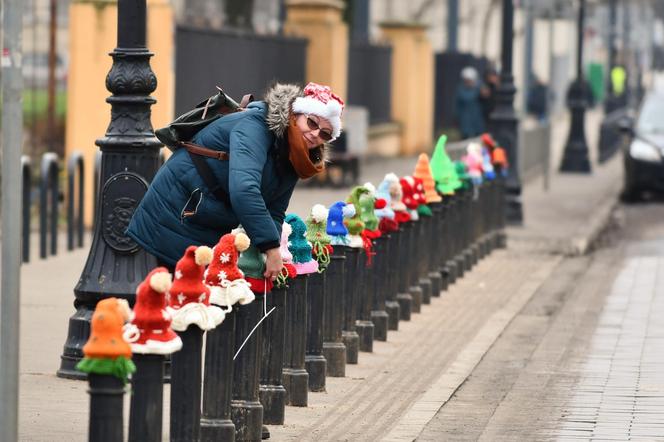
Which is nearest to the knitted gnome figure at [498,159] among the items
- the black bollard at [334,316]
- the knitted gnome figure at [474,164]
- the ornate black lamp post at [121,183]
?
the knitted gnome figure at [474,164]

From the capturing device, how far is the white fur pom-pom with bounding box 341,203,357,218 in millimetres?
9901

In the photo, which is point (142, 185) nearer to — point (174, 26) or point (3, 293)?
point (3, 293)

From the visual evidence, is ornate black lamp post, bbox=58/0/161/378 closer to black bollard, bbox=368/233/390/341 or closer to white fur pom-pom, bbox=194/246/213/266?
black bollard, bbox=368/233/390/341

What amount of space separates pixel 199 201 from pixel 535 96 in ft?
143

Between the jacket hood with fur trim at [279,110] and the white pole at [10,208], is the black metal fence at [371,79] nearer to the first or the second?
the jacket hood with fur trim at [279,110]

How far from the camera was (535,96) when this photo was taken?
50719mm

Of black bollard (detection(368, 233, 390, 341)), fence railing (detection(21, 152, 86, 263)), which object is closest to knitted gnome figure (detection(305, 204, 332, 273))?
black bollard (detection(368, 233, 390, 341))

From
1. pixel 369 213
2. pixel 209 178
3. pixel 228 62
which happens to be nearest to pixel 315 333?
pixel 369 213

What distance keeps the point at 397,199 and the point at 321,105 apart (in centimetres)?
426

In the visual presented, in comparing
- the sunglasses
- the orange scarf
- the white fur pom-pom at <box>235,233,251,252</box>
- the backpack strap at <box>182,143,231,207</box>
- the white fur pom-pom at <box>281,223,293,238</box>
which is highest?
the sunglasses

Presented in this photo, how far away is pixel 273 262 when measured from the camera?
299 inches

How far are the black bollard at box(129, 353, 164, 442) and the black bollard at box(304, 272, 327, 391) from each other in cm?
288

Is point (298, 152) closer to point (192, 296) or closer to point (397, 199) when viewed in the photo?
point (192, 296)

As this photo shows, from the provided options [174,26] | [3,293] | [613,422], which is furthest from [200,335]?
[174,26]
